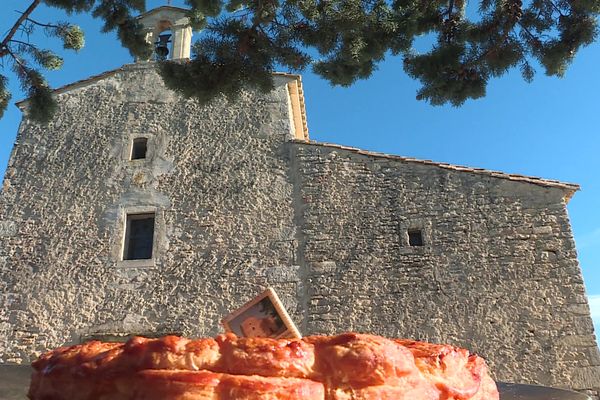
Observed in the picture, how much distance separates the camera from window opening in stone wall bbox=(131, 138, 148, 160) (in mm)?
9023

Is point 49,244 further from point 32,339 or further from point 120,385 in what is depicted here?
point 120,385

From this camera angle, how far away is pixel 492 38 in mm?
4168

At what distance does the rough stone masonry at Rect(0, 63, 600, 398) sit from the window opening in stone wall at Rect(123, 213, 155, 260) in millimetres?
161

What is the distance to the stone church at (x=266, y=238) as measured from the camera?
6535 millimetres

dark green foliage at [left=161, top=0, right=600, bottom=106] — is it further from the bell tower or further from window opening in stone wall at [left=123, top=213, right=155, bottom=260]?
the bell tower

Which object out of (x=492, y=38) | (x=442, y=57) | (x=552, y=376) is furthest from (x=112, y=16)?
(x=552, y=376)

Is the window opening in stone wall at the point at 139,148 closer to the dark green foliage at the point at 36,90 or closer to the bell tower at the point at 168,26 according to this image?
the bell tower at the point at 168,26

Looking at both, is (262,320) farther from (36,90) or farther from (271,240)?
(271,240)

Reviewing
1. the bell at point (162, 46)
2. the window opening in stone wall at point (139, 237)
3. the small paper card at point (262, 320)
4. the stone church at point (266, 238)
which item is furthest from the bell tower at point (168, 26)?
the small paper card at point (262, 320)

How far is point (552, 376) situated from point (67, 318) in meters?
7.16

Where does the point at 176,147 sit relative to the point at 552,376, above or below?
above

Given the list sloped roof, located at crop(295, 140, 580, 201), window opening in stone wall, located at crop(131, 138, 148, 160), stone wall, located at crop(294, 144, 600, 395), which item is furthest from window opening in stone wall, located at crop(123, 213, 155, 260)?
sloped roof, located at crop(295, 140, 580, 201)

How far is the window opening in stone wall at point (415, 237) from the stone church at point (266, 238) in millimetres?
21

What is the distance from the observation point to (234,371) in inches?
39.7
